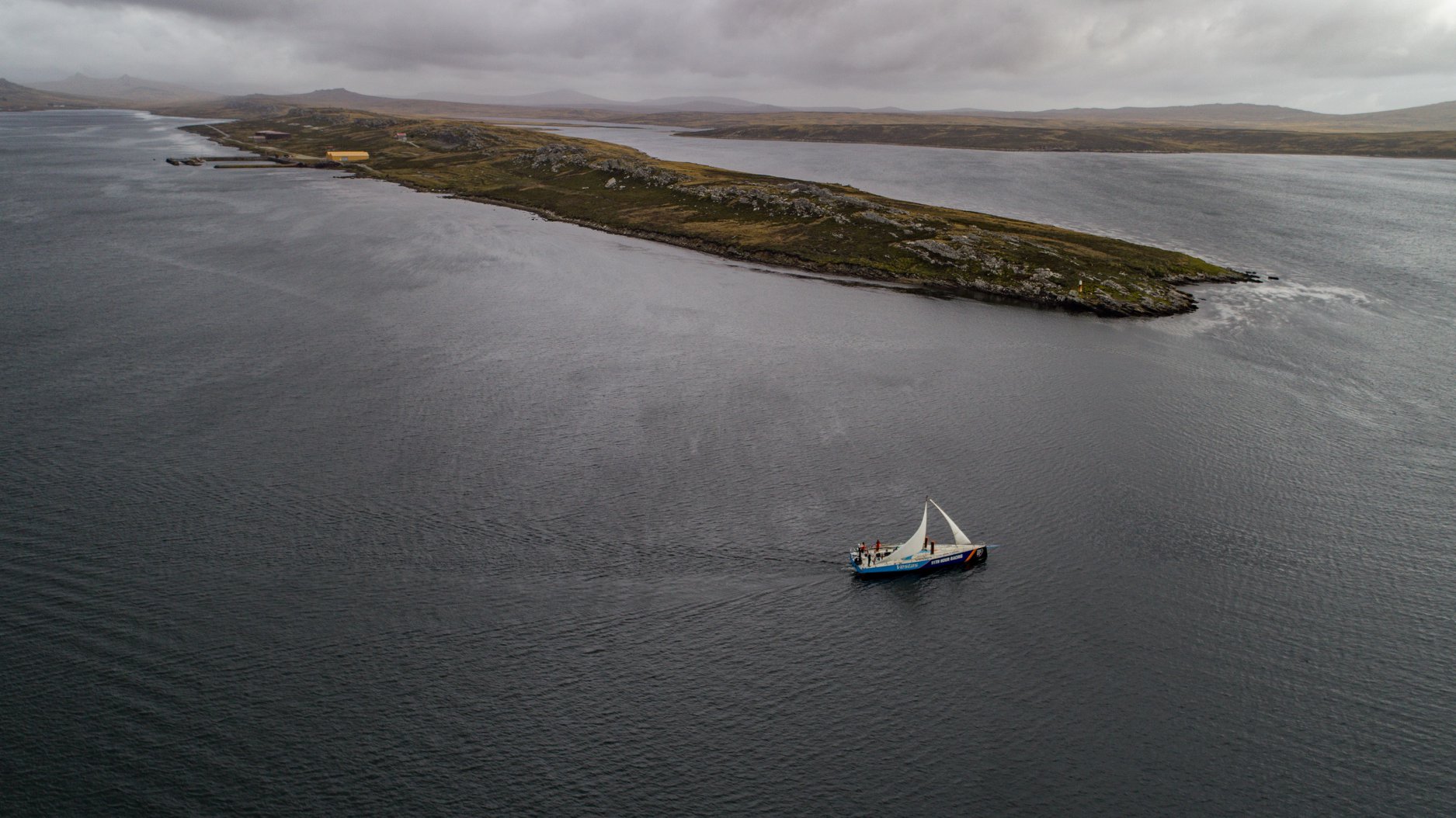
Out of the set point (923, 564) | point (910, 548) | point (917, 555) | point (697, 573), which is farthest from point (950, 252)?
point (697, 573)

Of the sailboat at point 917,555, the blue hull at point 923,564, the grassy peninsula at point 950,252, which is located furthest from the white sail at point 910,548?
the grassy peninsula at point 950,252

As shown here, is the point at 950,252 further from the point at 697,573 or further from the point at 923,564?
the point at 697,573

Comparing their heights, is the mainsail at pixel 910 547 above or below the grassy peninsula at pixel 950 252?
below

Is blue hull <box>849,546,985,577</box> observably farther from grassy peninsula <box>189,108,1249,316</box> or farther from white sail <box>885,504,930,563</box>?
grassy peninsula <box>189,108,1249,316</box>

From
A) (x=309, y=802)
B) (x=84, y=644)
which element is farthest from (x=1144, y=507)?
(x=84, y=644)

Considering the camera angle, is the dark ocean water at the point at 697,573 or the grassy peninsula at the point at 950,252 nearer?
the dark ocean water at the point at 697,573

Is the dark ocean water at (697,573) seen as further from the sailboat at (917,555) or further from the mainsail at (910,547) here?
the mainsail at (910,547)

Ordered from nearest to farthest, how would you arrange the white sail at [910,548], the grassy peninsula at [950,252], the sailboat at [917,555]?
the sailboat at [917,555]
the white sail at [910,548]
the grassy peninsula at [950,252]

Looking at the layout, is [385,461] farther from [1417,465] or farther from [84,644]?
[1417,465]
